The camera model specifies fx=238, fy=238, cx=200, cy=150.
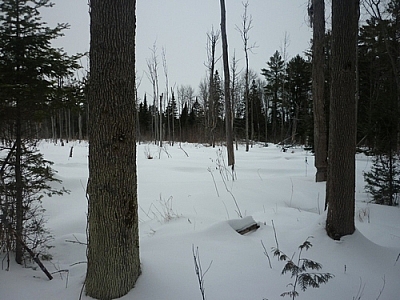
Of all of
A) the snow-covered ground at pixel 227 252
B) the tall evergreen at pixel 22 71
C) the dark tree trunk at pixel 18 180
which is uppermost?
the tall evergreen at pixel 22 71

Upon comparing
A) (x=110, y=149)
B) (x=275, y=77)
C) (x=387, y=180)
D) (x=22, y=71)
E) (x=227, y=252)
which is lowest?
(x=227, y=252)

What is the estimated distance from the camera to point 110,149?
1753 mm

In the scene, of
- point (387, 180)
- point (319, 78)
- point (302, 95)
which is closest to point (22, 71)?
point (319, 78)

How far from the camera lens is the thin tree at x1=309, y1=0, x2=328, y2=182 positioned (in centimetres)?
538

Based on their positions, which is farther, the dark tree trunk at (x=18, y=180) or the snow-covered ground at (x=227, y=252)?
the dark tree trunk at (x=18, y=180)

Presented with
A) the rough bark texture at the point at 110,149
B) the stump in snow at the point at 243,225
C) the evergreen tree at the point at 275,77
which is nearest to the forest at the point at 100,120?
the rough bark texture at the point at 110,149

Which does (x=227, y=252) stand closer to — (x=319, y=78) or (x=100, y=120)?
(x=100, y=120)

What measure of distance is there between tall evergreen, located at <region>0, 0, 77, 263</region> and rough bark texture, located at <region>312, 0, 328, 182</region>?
5.09 metres

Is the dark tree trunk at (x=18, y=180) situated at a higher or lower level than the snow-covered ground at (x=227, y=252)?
higher

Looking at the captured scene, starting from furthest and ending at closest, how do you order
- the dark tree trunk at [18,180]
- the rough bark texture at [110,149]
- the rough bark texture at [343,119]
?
the dark tree trunk at [18,180], the rough bark texture at [343,119], the rough bark texture at [110,149]

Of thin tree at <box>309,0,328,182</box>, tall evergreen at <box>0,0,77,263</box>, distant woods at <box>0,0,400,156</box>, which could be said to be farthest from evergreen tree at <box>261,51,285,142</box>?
tall evergreen at <box>0,0,77,263</box>

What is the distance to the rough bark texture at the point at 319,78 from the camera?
538 centimetres

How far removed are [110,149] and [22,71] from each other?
91.6 inches

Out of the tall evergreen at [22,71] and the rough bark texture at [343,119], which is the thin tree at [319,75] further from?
the tall evergreen at [22,71]
